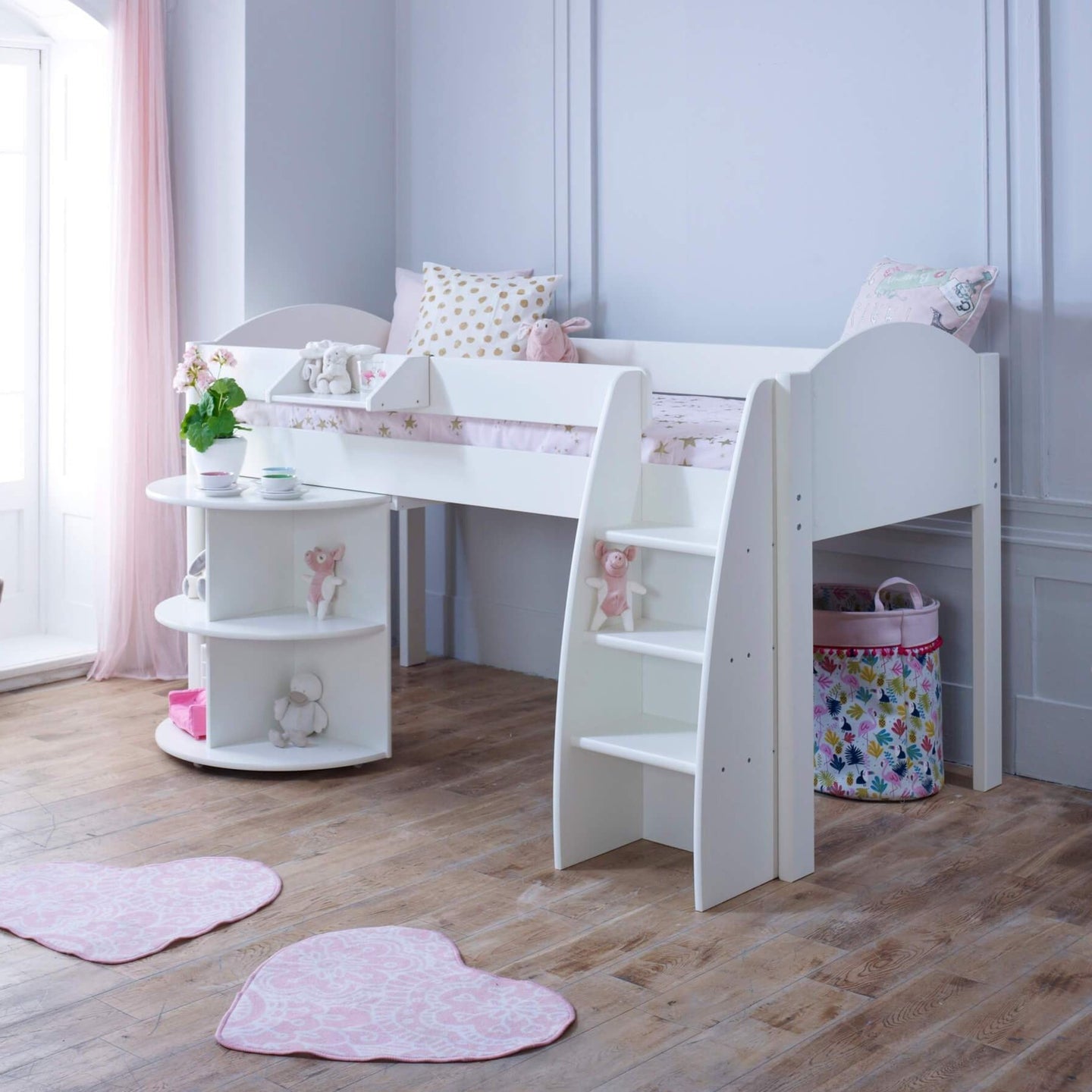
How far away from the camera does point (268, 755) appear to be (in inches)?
121

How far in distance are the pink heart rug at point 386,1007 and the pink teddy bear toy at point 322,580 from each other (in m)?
1.07

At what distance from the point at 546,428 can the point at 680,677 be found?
0.57 meters

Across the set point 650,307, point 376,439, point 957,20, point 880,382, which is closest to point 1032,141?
point 957,20

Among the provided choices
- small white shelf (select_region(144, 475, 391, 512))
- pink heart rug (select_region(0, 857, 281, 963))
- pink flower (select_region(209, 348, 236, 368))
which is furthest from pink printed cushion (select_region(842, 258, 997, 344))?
pink heart rug (select_region(0, 857, 281, 963))

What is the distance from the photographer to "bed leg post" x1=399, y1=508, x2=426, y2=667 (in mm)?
4000

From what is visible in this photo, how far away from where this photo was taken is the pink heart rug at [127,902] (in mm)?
2203

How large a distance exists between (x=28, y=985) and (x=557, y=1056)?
815mm

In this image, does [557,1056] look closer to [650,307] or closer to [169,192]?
[650,307]

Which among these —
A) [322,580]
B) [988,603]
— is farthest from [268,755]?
[988,603]

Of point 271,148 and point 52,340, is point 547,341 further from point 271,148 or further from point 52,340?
point 52,340

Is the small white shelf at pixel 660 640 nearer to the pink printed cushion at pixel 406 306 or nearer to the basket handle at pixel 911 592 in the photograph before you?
the basket handle at pixel 911 592

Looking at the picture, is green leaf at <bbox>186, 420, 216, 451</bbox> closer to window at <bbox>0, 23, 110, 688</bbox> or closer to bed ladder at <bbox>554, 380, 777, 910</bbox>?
window at <bbox>0, 23, 110, 688</bbox>

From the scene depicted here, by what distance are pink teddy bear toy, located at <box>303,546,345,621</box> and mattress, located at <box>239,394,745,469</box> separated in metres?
0.28

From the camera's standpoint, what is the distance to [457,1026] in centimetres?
192
